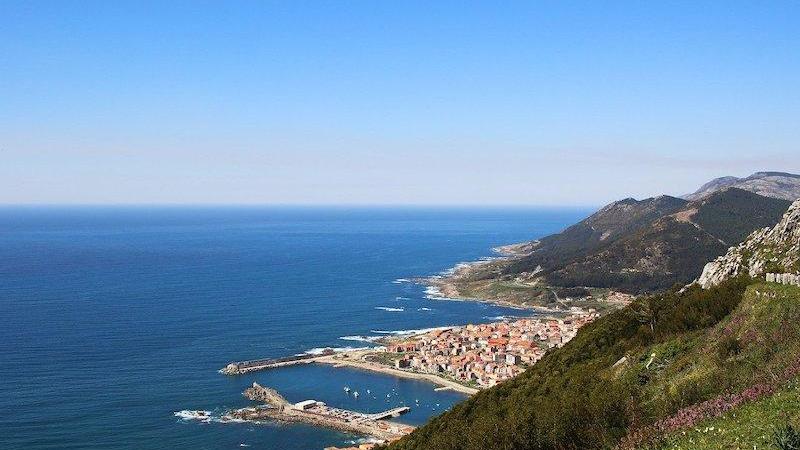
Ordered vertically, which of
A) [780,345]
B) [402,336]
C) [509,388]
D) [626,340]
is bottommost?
[402,336]

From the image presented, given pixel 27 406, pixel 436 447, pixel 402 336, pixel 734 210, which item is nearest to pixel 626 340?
pixel 436 447

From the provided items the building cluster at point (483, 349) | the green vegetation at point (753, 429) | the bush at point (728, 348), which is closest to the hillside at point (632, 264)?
the building cluster at point (483, 349)

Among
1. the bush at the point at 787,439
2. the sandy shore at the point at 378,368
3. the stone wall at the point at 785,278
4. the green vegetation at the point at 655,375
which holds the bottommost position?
the sandy shore at the point at 378,368

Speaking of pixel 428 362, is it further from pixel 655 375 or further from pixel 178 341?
pixel 655 375

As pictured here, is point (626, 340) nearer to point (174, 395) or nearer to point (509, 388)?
point (509, 388)

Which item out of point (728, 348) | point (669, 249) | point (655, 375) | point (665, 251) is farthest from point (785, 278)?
point (669, 249)

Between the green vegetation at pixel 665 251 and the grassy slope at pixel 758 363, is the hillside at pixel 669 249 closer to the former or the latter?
the green vegetation at pixel 665 251
